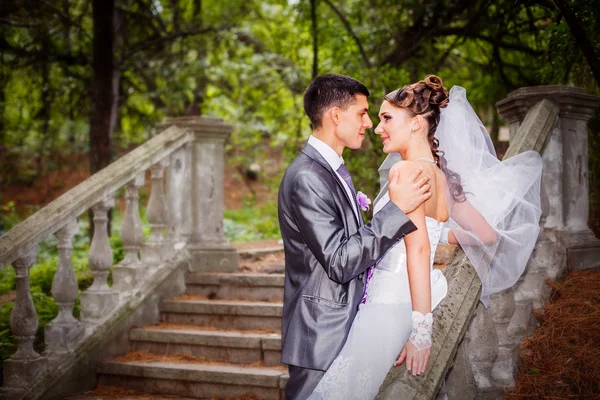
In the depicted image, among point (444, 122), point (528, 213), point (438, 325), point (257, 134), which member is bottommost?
point (438, 325)

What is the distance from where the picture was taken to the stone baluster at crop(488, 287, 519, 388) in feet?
11.3

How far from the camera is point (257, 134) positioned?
40.7 ft

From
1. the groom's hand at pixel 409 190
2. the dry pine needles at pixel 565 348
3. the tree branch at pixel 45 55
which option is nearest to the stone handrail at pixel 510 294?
the dry pine needles at pixel 565 348

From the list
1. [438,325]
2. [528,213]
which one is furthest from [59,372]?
[528,213]

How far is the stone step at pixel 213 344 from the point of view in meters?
5.02

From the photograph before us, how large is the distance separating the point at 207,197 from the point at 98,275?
1.59m

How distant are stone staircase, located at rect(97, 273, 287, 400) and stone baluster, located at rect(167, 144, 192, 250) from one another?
493 mm

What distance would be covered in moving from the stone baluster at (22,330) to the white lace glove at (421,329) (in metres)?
3.13

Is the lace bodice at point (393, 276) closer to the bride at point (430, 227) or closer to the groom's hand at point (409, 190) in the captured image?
the bride at point (430, 227)

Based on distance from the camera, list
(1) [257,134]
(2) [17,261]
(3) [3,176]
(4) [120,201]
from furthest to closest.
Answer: (4) [120,201] → (3) [3,176] → (1) [257,134] → (2) [17,261]

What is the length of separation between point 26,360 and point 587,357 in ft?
12.7

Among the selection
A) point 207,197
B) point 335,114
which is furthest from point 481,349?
point 207,197

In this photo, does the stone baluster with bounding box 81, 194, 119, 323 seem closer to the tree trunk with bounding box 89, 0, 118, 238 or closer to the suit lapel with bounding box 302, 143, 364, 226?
the tree trunk with bounding box 89, 0, 118, 238

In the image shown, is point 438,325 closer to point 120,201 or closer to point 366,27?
point 366,27
